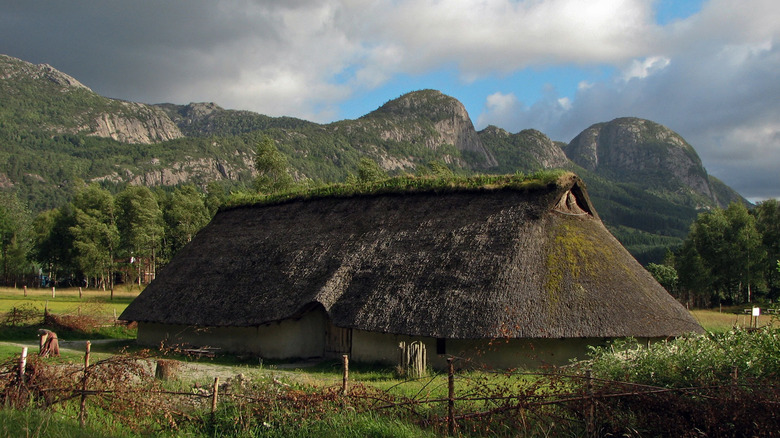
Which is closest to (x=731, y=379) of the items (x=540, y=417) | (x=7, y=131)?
(x=540, y=417)

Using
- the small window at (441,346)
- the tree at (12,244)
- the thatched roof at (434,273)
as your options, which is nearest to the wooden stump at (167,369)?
the thatched roof at (434,273)

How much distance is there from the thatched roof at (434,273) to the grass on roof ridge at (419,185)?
0.22m

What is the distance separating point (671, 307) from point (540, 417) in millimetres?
11207

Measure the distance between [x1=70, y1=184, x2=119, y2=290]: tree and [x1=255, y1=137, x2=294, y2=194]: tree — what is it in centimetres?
2164

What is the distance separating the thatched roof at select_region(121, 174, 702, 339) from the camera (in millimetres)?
16000

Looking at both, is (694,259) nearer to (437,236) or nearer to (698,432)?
(437,236)

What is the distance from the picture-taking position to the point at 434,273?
58.6 feet

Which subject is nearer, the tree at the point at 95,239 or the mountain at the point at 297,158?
the tree at the point at 95,239

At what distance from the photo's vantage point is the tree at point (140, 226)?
5738cm

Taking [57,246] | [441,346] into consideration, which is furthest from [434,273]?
[57,246]

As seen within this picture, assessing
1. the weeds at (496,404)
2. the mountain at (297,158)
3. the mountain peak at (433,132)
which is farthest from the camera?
the mountain peak at (433,132)

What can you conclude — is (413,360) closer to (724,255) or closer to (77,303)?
(77,303)

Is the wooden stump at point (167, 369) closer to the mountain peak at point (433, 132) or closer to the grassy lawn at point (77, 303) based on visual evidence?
the grassy lawn at point (77, 303)

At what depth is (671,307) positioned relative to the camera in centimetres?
1772
